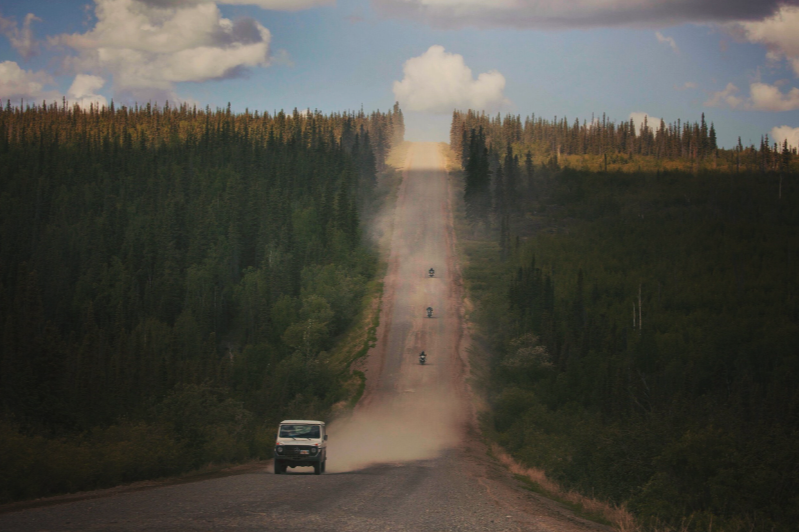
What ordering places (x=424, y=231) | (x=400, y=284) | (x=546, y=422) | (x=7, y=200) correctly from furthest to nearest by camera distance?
1. (x=7, y=200)
2. (x=424, y=231)
3. (x=400, y=284)
4. (x=546, y=422)

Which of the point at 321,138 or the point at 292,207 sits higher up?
the point at 321,138

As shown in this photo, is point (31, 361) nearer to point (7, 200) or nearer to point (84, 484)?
point (84, 484)

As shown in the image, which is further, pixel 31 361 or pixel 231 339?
pixel 231 339

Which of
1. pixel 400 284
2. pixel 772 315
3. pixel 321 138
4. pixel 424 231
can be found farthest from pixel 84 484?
pixel 321 138

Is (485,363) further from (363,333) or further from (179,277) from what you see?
(179,277)

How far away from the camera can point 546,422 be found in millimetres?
42812

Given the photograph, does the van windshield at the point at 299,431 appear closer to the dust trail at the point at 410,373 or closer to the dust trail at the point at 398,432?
the dust trail at the point at 410,373

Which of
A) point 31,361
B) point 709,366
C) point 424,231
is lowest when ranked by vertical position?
point 709,366

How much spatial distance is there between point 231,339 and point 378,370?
157ft

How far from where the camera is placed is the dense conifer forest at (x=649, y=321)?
21578mm

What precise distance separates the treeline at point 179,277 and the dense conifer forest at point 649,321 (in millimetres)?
17897

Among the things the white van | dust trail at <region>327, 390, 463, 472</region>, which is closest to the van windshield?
the white van

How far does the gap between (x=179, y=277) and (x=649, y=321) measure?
268 feet

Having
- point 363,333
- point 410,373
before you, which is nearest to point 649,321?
point 363,333
